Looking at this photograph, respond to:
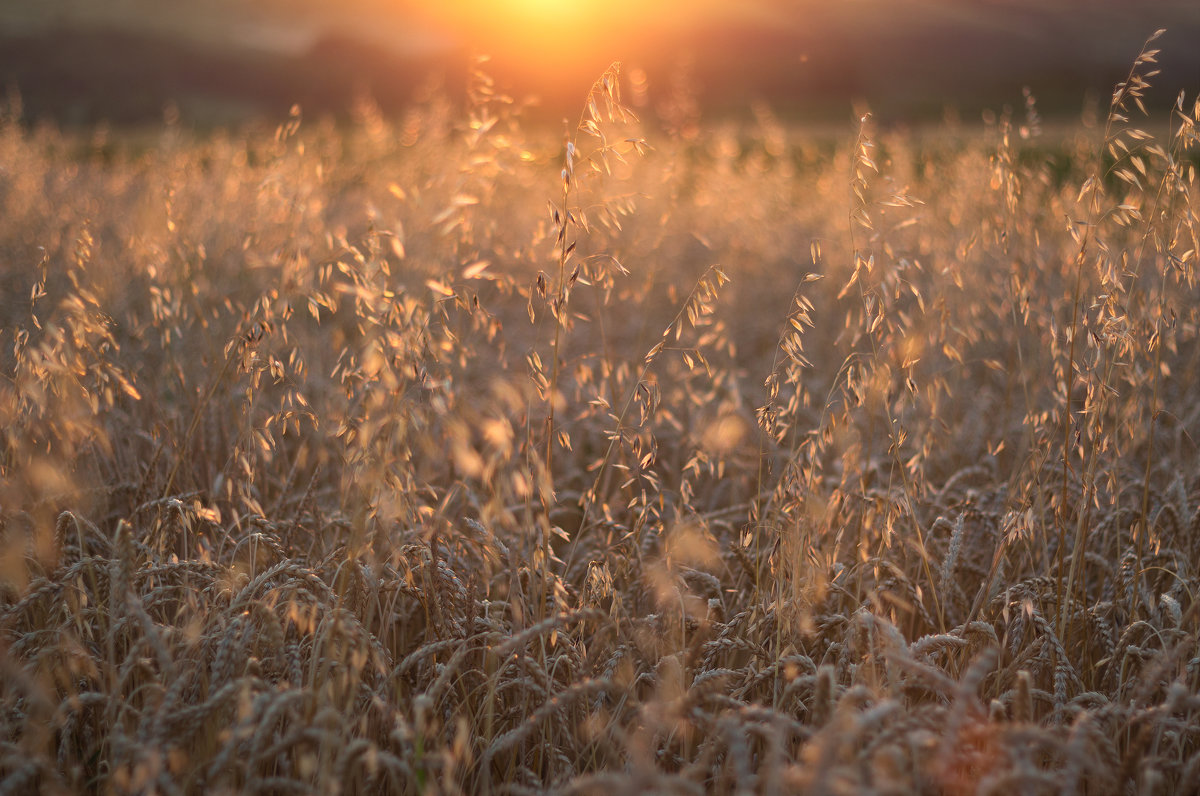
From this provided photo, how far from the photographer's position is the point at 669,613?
77.4 inches

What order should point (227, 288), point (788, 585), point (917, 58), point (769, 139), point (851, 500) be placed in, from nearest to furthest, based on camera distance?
point (788, 585) < point (851, 500) < point (227, 288) < point (769, 139) < point (917, 58)

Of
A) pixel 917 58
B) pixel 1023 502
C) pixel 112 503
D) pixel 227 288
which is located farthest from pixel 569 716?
pixel 917 58

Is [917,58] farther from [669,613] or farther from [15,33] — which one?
[669,613]

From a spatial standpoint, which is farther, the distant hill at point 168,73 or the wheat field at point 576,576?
the distant hill at point 168,73

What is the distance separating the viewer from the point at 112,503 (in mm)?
2600

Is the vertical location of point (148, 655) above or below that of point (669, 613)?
below

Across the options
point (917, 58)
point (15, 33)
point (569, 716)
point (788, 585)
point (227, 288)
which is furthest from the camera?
point (917, 58)

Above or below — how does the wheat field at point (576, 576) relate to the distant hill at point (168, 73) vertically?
below

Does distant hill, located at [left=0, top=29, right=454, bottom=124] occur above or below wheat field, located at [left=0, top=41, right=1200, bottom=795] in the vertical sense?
above

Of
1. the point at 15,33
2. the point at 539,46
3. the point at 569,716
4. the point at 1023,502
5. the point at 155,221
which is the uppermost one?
the point at 15,33

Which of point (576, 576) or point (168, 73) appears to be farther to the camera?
point (168, 73)

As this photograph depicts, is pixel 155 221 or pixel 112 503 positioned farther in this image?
pixel 155 221

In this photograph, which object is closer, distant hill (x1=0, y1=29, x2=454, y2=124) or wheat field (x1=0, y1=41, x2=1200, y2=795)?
wheat field (x1=0, y1=41, x2=1200, y2=795)

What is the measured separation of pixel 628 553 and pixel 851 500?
0.80 meters
